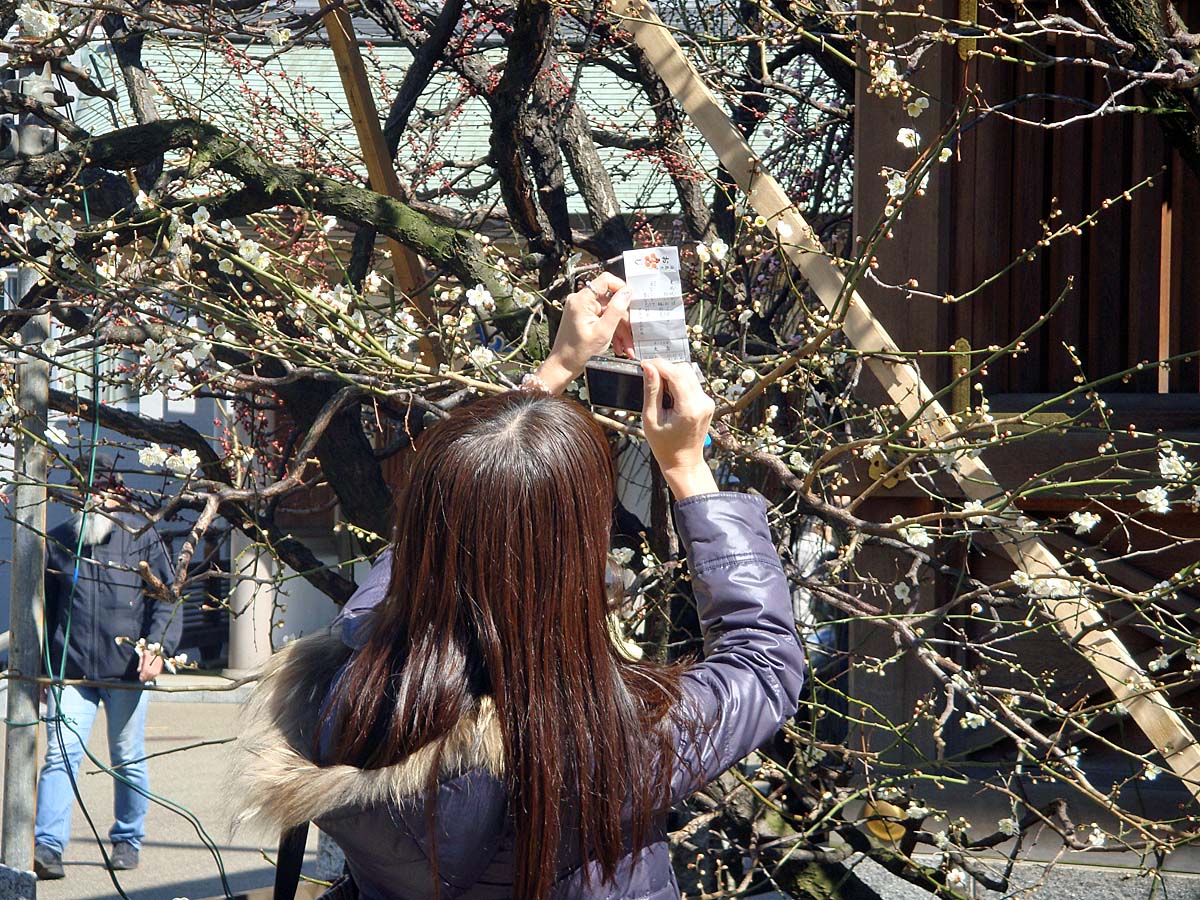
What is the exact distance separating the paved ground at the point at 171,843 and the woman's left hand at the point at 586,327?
10.0ft

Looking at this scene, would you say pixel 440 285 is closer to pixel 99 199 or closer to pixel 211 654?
pixel 99 199

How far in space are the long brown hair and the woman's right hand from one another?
0.44 ft

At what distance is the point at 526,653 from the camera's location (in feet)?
4.86

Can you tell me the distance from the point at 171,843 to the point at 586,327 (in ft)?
17.6

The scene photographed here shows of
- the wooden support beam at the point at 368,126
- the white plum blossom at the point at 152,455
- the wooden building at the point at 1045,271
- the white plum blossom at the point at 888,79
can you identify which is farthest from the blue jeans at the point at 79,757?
the white plum blossom at the point at 888,79

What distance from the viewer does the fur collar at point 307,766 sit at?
1449 mm

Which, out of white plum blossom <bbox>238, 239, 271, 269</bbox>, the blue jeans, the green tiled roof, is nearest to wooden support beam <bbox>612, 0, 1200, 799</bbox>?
white plum blossom <bbox>238, 239, 271, 269</bbox>

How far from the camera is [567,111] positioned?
4.15 meters

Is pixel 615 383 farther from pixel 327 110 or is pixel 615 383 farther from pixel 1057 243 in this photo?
pixel 327 110

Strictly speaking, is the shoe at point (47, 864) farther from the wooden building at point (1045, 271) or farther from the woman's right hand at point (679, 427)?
the woman's right hand at point (679, 427)

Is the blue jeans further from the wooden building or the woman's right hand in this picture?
the woman's right hand

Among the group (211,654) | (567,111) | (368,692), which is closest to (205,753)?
(211,654)

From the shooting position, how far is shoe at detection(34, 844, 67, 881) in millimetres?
5457

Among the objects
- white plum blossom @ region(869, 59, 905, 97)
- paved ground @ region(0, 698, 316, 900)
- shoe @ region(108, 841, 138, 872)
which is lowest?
paved ground @ region(0, 698, 316, 900)
